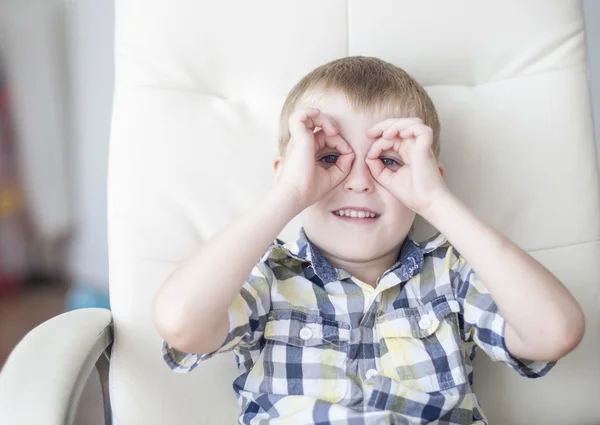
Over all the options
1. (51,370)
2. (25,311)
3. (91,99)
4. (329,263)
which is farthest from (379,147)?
(25,311)

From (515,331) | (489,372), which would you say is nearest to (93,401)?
(489,372)

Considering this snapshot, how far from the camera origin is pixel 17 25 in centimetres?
152

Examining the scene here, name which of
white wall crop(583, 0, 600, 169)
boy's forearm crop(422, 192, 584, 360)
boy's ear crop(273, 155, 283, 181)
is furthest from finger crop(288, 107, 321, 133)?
white wall crop(583, 0, 600, 169)

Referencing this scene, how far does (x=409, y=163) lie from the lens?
86cm

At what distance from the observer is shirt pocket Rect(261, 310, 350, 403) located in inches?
33.2

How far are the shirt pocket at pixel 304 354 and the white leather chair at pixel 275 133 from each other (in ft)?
0.38

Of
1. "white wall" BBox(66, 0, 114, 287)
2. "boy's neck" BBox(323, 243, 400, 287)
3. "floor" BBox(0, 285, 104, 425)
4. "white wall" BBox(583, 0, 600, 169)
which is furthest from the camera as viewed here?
"floor" BBox(0, 285, 104, 425)

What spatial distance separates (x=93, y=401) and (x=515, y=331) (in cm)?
112

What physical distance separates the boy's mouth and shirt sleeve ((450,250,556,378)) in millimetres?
155

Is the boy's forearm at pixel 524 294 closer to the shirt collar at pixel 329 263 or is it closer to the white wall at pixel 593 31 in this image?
the shirt collar at pixel 329 263

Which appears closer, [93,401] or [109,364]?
[109,364]

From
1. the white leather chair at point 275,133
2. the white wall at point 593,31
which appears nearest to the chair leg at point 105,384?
the white leather chair at point 275,133

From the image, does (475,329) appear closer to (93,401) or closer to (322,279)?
(322,279)

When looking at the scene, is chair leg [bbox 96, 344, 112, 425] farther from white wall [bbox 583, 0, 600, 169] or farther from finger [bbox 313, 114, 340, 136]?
white wall [bbox 583, 0, 600, 169]
